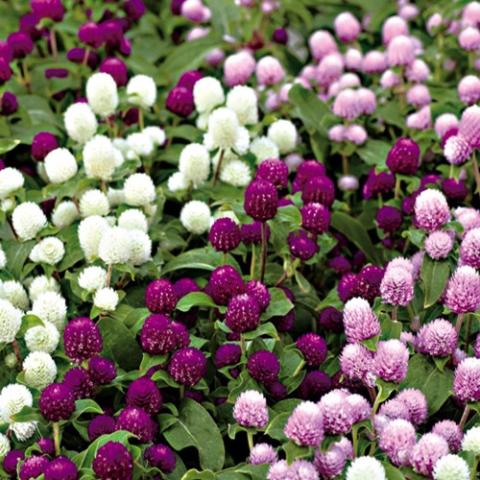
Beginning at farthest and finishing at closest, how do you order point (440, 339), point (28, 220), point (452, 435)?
1. point (28, 220)
2. point (440, 339)
3. point (452, 435)

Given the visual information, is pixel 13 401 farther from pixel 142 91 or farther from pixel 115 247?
pixel 142 91

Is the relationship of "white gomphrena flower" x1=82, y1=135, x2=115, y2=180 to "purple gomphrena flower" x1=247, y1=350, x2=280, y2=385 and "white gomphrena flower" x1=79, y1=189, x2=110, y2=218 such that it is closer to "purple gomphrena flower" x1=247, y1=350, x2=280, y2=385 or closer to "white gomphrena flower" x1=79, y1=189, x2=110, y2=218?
"white gomphrena flower" x1=79, y1=189, x2=110, y2=218

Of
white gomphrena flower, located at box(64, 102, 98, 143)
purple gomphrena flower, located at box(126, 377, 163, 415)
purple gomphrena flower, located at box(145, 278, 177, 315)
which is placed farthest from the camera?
white gomphrena flower, located at box(64, 102, 98, 143)

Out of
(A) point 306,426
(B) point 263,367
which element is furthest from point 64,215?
(A) point 306,426

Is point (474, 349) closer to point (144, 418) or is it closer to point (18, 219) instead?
→ point (144, 418)

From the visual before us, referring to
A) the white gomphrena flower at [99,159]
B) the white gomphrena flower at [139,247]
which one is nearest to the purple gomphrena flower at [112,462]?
the white gomphrena flower at [139,247]

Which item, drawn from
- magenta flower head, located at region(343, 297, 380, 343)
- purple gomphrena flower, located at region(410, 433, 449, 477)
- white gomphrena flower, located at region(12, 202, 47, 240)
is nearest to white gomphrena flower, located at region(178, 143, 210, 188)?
white gomphrena flower, located at region(12, 202, 47, 240)

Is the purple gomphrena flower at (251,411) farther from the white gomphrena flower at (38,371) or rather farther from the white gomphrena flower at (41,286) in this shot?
the white gomphrena flower at (41,286)
